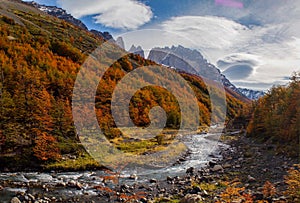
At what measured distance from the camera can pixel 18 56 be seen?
64.1 metres

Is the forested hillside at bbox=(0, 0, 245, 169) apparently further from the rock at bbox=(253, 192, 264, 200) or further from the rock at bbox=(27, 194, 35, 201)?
the rock at bbox=(253, 192, 264, 200)

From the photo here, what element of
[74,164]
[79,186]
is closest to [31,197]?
[79,186]

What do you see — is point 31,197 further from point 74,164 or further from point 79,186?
point 74,164

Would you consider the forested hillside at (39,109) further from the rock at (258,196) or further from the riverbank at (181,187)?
the rock at (258,196)

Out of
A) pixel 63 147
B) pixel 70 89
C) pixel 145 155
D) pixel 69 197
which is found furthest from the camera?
pixel 70 89

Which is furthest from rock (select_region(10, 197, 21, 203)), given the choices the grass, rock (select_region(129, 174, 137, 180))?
the grass

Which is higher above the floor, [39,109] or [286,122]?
[39,109]

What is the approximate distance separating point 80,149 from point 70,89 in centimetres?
2691

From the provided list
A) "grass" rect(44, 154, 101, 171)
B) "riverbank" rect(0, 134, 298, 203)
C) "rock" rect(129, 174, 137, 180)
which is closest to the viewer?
"riverbank" rect(0, 134, 298, 203)

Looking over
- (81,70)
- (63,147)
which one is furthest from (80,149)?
(81,70)

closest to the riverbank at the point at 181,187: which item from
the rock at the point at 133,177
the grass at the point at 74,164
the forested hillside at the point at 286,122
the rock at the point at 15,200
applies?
the rock at the point at 133,177

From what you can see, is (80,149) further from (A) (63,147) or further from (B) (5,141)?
(B) (5,141)

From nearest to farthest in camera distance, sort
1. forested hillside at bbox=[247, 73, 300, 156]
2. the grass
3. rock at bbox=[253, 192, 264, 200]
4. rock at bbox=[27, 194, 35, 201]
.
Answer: rock at bbox=[253, 192, 264, 200], rock at bbox=[27, 194, 35, 201], the grass, forested hillside at bbox=[247, 73, 300, 156]

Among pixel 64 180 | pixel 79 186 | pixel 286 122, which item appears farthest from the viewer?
pixel 286 122
